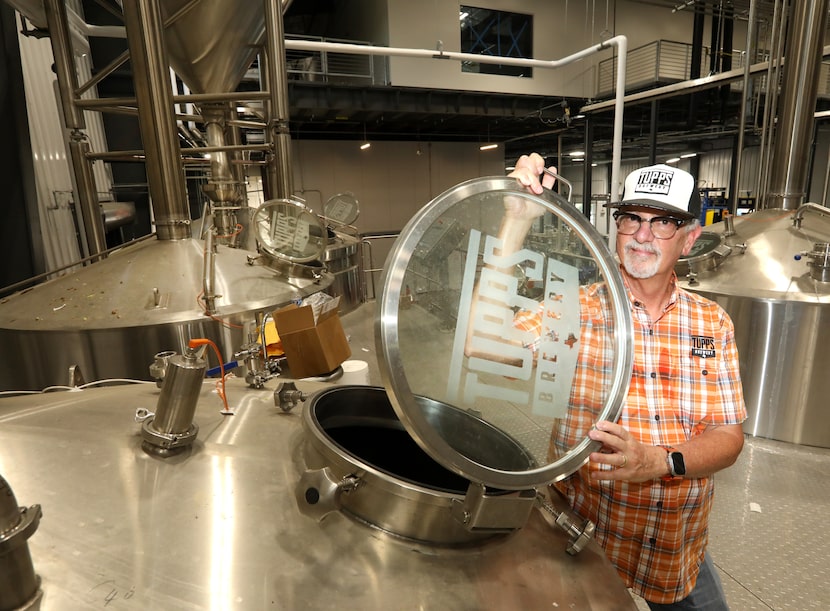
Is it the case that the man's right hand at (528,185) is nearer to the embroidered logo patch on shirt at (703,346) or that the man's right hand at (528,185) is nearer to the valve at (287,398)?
the embroidered logo patch on shirt at (703,346)

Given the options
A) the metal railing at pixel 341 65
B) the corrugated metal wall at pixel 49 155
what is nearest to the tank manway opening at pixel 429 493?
the corrugated metal wall at pixel 49 155

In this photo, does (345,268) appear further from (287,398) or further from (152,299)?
(287,398)

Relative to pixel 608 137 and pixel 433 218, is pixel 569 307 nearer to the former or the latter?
pixel 433 218

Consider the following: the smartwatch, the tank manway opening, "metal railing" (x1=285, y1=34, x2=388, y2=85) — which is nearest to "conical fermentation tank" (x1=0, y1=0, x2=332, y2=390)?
the tank manway opening

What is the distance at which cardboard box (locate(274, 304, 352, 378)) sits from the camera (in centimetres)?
170

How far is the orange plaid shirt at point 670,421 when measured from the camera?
1.11 meters

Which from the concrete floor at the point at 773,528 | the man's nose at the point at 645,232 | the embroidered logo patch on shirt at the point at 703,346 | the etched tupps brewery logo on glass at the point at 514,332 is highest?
the man's nose at the point at 645,232

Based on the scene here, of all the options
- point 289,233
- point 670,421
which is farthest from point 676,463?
point 289,233

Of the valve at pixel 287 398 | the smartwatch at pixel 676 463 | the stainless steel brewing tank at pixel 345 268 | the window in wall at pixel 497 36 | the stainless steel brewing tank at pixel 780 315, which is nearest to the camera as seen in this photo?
the smartwatch at pixel 676 463

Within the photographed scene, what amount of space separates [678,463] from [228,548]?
87 cm

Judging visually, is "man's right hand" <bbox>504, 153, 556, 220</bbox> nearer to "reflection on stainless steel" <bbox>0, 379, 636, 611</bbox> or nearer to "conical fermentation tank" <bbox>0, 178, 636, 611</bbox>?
"conical fermentation tank" <bbox>0, 178, 636, 611</bbox>

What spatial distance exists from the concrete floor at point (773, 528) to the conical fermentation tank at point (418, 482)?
780 mm

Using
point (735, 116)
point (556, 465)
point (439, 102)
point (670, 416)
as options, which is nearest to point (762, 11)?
point (735, 116)

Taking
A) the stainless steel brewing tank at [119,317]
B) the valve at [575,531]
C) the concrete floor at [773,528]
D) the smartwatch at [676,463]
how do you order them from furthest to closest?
1. the stainless steel brewing tank at [119,317]
2. the concrete floor at [773,528]
3. the smartwatch at [676,463]
4. the valve at [575,531]
